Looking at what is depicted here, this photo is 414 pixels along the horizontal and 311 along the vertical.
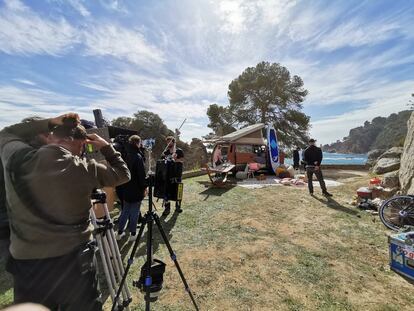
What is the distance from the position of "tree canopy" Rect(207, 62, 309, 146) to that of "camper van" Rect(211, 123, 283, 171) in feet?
39.2

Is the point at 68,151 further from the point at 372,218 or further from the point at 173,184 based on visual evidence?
the point at 372,218

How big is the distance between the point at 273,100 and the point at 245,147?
13.6 meters

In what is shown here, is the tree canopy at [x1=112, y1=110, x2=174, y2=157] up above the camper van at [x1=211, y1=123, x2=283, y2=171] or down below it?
above

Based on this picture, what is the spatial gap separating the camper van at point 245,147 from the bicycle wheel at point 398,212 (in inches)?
355

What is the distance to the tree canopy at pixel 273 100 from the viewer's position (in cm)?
2666

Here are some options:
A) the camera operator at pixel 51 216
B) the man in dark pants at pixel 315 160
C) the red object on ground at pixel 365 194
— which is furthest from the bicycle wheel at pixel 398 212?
the camera operator at pixel 51 216

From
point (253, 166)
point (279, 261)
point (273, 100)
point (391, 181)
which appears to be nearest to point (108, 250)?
point (279, 261)

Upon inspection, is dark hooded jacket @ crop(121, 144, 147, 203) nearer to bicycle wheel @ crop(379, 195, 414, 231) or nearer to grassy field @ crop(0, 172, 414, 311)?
grassy field @ crop(0, 172, 414, 311)

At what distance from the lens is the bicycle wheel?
5.45m

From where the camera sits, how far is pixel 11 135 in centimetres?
189

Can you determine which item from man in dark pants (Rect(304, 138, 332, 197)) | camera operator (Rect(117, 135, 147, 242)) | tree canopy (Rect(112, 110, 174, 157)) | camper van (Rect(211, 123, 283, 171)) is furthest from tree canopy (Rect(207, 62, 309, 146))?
camera operator (Rect(117, 135, 147, 242))

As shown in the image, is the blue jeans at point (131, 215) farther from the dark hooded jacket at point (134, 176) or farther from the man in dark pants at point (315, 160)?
the man in dark pants at point (315, 160)

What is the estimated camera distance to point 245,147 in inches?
611

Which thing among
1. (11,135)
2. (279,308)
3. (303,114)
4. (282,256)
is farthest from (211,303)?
(303,114)
